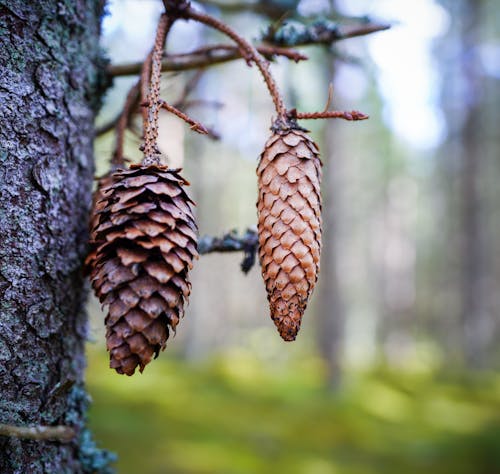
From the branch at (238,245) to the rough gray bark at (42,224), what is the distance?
0.31 m

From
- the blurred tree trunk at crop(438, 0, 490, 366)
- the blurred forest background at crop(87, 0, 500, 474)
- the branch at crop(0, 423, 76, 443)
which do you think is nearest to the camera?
the branch at crop(0, 423, 76, 443)

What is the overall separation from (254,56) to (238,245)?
45 centimetres

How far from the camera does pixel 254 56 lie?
0.78 metres

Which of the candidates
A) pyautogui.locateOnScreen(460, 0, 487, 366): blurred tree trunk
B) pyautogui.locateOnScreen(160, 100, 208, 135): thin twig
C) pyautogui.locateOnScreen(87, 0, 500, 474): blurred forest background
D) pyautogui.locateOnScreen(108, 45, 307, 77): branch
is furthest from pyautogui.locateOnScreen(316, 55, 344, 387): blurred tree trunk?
pyautogui.locateOnScreen(160, 100, 208, 135): thin twig

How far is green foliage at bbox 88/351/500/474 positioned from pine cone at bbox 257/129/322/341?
3970mm

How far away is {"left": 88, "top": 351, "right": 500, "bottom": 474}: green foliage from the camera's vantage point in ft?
14.8

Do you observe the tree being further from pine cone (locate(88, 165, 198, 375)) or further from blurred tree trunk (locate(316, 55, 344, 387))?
blurred tree trunk (locate(316, 55, 344, 387))

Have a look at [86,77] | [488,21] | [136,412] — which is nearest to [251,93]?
[488,21]

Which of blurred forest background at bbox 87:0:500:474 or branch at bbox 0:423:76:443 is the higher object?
blurred forest background at bbox 87:0:500:474

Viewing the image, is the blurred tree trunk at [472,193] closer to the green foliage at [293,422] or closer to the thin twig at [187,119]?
the green foliage at [293,422]

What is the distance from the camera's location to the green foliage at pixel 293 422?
4520 mm

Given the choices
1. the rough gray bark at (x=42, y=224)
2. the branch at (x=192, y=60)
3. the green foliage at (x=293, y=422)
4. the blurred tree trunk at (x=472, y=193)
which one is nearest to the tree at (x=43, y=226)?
the rough gray bark at (x=42, y=224)

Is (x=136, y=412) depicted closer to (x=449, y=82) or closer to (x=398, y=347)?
(x=398, y=347)

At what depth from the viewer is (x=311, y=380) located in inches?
289
